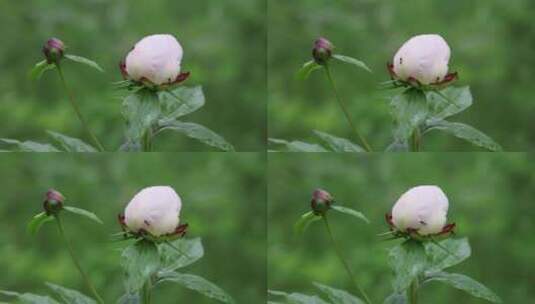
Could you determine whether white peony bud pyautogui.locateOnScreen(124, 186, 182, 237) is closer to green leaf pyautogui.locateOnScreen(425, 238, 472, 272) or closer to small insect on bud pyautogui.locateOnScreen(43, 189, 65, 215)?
small insect on bud pyautogui.locateOnScreen(43, 189, 65, 215)

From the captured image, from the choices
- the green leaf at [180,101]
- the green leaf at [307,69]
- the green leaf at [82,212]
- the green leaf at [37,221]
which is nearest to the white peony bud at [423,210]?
the green leaf at [307,69]

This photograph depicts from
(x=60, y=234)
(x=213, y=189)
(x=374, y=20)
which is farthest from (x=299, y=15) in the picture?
(x=60, y=234)

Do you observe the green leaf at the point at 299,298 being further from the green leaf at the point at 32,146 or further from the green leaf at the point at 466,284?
the green leaf at the point at 32,146

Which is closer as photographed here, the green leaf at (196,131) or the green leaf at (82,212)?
the green leaf at (82,212)

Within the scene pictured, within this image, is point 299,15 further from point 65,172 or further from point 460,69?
point 65,172

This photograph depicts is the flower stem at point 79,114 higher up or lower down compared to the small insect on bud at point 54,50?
lower down
